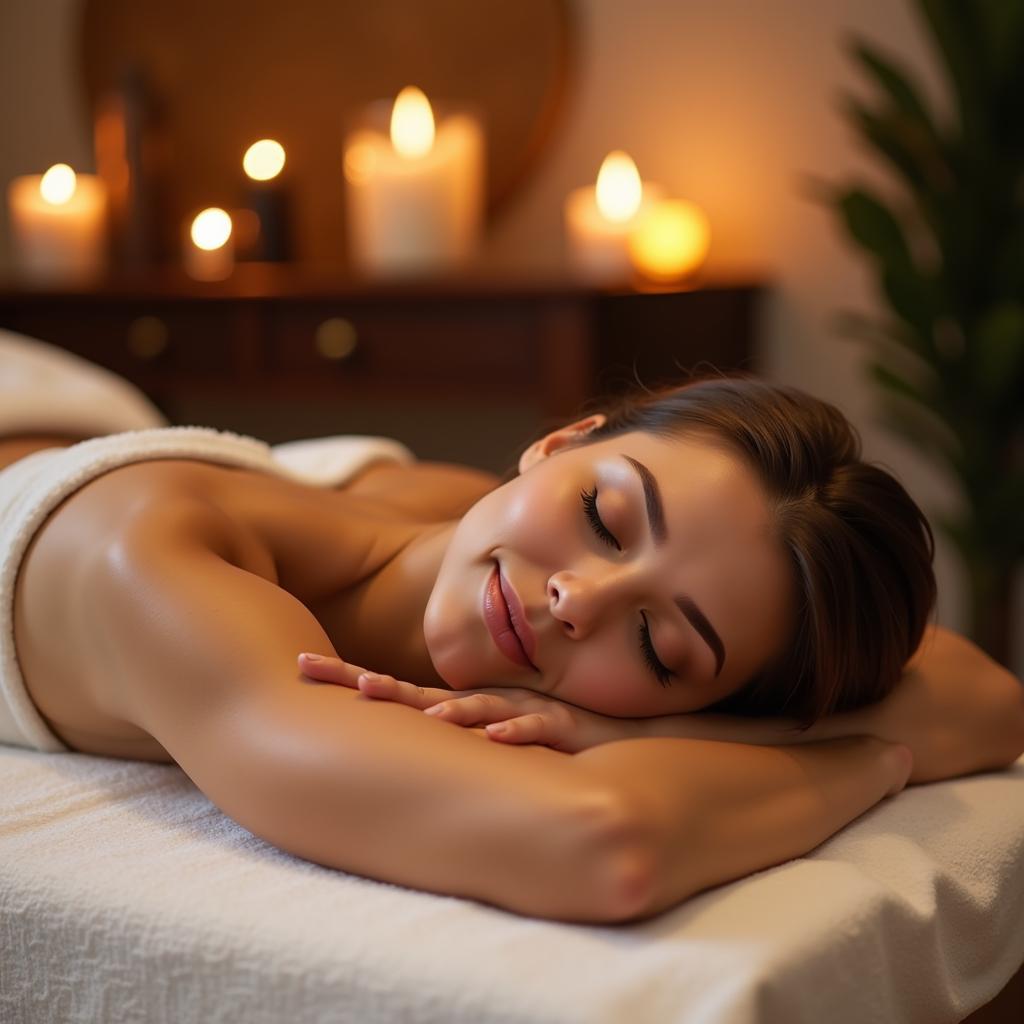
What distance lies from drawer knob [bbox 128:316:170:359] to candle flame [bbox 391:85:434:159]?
1.77ft

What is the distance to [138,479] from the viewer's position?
117 centimetres

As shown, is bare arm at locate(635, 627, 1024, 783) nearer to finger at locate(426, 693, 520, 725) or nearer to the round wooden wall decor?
finger at locate(426, 693, 520, 725)

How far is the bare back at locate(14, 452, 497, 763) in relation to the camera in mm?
1092

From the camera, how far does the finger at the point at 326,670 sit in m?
0.95

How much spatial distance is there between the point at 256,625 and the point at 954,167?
166cm

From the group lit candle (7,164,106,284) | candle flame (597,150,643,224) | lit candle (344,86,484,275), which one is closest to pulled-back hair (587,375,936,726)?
candle flame (597,150,643,224)

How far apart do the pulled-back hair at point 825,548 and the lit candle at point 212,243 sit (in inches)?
70.7

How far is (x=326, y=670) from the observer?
0.96 m

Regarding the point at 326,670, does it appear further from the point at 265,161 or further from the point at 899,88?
the point at 265,161

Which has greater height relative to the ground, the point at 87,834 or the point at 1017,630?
the point at 87,834

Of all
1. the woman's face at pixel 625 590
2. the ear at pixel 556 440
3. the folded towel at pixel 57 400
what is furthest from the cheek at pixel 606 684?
the folded towel at pixel 57 400

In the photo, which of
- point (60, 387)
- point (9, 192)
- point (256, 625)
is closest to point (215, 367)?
point (60, 387)

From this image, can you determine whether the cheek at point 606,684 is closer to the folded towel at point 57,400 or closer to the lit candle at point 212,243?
the folded towel at point 57,400

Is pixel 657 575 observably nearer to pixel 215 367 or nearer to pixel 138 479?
pixel 138 479
